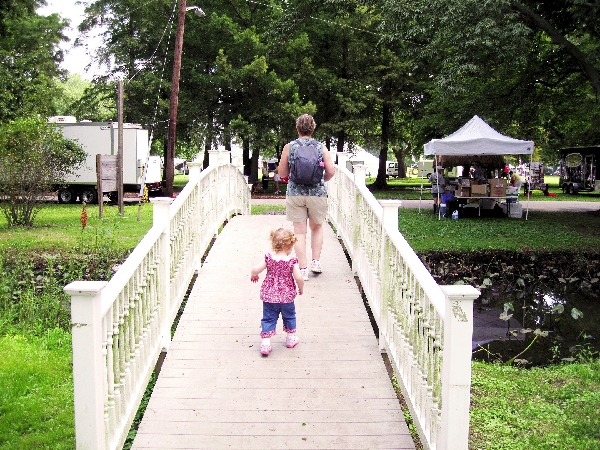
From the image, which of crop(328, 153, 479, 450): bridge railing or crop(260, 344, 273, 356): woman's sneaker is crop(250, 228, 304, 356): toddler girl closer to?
crop(260, 344, 273, 356): woman's sneaker

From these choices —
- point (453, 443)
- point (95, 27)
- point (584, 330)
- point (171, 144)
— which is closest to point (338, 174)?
point (584, 330)

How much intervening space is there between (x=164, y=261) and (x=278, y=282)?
40.4 inches

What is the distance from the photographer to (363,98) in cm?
3147

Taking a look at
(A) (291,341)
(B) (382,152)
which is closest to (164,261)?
(A) (291,341)

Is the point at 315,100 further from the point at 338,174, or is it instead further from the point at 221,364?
the point at 221,364

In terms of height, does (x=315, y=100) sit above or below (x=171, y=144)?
above

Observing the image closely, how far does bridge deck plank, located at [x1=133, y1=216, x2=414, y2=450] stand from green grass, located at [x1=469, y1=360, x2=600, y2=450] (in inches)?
35.3

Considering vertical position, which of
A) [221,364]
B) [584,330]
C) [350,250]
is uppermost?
[350,250]

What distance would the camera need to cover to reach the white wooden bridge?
3604 mm

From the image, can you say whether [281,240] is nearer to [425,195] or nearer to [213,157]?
[213,157]

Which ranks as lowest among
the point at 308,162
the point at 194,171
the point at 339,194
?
the point at 339,194

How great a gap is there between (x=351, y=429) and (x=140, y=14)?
30464 millimetres

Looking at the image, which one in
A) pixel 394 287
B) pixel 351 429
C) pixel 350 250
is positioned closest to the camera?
pixel 351 429

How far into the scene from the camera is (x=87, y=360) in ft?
11.6
